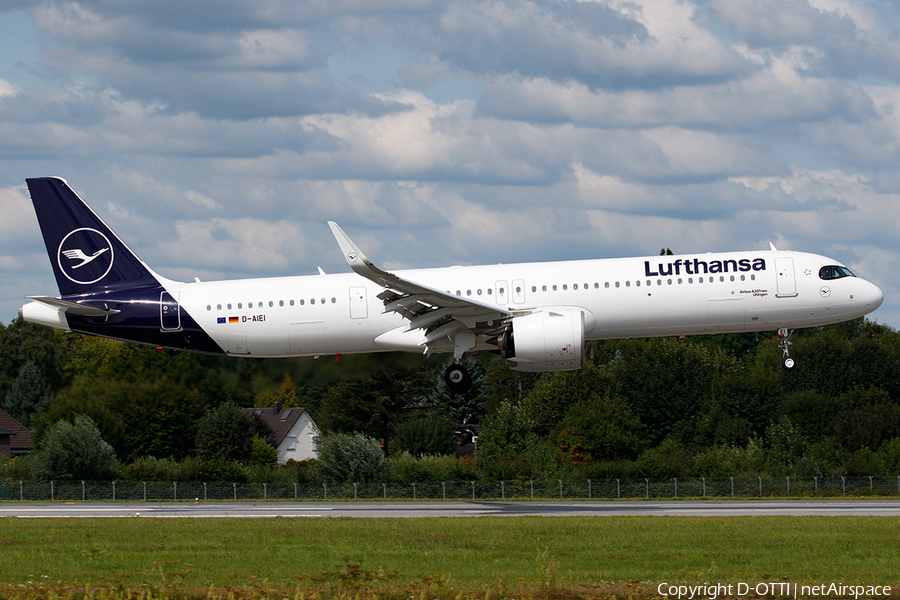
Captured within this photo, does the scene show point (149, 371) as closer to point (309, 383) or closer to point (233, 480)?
point (309, 383)

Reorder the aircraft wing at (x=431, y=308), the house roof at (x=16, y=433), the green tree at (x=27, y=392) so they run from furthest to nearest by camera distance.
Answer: the house roof at (x=16, y=433), the green tree at (x=27, y=392), the aircraft wing at (x=431, y=308)

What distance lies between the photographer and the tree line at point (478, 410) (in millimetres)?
39375

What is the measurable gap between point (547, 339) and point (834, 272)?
1071cm

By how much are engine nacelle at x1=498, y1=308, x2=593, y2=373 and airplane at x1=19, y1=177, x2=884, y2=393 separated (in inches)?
1.8

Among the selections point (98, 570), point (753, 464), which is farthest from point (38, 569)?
point (753, 464)

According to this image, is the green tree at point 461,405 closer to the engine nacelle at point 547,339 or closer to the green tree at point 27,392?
the green tree at point 27,392

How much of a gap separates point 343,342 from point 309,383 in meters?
2.99

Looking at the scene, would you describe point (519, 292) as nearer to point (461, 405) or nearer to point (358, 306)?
point (358, 306)

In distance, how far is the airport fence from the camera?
51.8 metres

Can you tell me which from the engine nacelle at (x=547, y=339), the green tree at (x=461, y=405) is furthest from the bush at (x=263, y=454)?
the engine nacelle at (x=547, y=339)

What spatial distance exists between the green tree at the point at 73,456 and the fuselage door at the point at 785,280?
33957 millimetres

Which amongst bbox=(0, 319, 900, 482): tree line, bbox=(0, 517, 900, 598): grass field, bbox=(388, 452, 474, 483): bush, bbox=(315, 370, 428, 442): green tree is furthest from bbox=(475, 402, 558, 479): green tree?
bbox=(0, 517, 900, 598): grass field

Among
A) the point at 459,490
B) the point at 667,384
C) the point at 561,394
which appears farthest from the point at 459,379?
the point at 667,384

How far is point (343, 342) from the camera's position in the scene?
117ft
